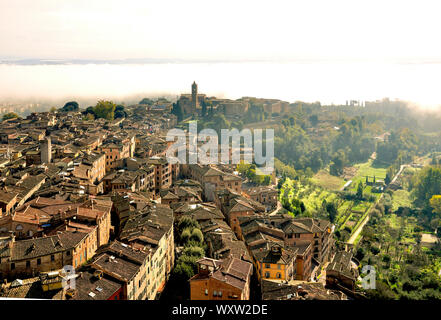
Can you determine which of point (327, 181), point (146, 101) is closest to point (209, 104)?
point (146, 101)

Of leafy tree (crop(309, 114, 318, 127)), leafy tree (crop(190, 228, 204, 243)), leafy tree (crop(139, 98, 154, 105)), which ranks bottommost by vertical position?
leafy tree (crop(190, 228, 204, 243))

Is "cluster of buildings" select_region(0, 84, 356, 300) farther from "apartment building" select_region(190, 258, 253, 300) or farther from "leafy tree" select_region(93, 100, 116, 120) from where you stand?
"leafy tree" select_region(93, 100, 116, 120)

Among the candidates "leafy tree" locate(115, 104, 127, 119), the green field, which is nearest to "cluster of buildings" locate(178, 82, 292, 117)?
"leafy tree" locate(115, 104, 127, 119)

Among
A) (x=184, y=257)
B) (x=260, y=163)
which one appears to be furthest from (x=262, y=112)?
(x=184, y=257)

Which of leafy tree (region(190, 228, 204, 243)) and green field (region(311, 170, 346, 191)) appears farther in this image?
green field (region(311, 170, 346, 191))

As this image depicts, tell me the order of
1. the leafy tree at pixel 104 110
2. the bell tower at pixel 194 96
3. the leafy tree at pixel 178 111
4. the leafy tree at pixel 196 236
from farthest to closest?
the bell tower at pixel 194 96 → the leafy tree at pixel 178 111 → the leafy tree at pixel 104 110 → the leafy tree at pixel 196 236

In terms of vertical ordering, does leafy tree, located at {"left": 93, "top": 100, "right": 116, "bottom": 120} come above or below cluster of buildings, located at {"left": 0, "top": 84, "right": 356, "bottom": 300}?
above

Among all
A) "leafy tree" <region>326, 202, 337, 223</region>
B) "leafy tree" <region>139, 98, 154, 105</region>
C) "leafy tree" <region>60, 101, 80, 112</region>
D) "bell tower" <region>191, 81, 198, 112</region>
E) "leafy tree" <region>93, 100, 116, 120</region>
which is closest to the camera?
"leafy tree" <region>326, 202, 337, 223</region>

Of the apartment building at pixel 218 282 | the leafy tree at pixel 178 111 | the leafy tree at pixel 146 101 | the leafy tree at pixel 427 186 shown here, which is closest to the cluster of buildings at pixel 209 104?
the leafy tree at pixel 178 111

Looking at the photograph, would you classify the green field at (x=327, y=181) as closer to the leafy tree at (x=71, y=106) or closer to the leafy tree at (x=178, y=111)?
the leafy tree at (x=178, y=111)
